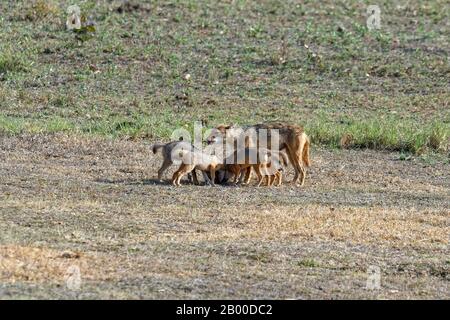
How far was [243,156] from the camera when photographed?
1661 centimetres

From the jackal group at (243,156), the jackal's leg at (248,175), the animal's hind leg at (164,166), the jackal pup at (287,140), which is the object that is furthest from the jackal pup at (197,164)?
the jackal pup at (287,140)

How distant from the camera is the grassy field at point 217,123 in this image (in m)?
11.6

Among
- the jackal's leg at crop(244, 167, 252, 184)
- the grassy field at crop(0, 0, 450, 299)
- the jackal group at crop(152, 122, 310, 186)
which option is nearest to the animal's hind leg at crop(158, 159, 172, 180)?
the jackal group at crop(152, 122, 310, 186)

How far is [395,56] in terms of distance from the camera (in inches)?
1067

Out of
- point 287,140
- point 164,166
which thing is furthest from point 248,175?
point 164,166

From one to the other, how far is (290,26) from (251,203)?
46.8 ft

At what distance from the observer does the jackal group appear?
53.4ft

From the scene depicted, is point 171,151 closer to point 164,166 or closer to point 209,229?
point 164,166

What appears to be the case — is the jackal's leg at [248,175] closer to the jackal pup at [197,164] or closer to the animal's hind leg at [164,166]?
the jackal pup at [197,164]

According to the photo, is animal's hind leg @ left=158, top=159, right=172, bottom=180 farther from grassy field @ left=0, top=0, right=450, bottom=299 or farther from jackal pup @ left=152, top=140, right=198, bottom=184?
grassy field @ left=0, top=0, right=450, bottom=299

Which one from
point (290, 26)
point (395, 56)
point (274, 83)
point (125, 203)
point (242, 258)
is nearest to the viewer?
point (242, 258)

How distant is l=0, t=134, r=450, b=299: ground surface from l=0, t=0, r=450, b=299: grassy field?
0.04 metres
